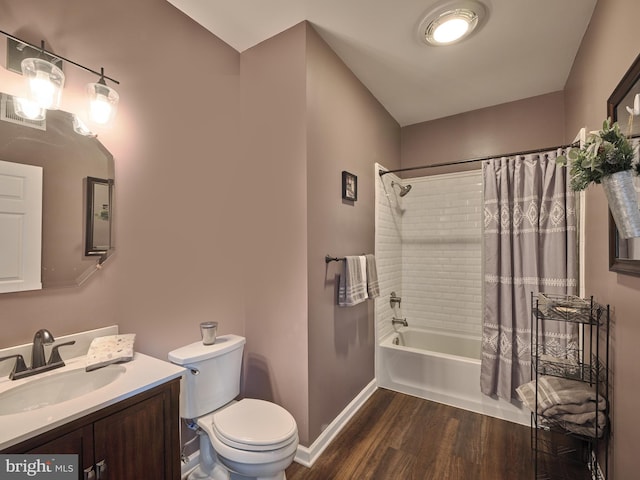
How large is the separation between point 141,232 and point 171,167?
41 cm

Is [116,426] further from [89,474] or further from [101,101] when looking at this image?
[101,101]

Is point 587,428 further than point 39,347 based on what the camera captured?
Yes

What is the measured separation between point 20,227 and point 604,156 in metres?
2.16

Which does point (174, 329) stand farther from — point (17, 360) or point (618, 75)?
point (618, 75)

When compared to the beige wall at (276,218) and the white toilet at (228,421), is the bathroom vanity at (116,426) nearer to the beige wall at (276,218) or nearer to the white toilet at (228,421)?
the white toilet at (228,421)

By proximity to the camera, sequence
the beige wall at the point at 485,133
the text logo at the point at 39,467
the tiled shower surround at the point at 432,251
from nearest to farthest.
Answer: the text logo at the point at 39,467 < the beige wall at the point at 485,133 < the tiled shower surround at the point at 432,251

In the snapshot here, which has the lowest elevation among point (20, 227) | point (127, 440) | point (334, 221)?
point (127, 440)

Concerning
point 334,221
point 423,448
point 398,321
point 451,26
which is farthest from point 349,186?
point 423,448

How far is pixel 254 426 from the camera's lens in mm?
1476

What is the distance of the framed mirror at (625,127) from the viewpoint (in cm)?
116

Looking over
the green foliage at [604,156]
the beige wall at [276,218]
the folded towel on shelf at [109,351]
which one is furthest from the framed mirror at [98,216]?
the green foliage at [604,156]

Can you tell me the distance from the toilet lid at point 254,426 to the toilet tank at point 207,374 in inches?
3.4

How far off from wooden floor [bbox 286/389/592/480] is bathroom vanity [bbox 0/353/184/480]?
95cm

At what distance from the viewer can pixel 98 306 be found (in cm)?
141
